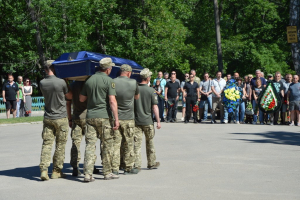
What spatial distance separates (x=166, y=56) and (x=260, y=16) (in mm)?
13874

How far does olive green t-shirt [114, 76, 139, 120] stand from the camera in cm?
898

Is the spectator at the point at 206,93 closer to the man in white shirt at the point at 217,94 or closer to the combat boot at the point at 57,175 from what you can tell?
the man in white shirt at the point at 217,94

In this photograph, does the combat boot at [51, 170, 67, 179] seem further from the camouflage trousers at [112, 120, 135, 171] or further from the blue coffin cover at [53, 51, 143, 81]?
the blue coffin cover at [53, 51, 143, 81]

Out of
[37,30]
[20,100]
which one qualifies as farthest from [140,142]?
[37,30]

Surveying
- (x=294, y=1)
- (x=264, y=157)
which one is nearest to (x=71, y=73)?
(x=264, y=157)

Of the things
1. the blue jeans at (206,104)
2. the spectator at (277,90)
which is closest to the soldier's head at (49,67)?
the spectator at (277,90)

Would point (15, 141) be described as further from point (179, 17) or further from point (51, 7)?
point (179, 17)

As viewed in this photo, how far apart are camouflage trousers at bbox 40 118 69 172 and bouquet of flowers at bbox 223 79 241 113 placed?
39.8 ft

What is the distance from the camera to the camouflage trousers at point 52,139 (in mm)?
8664

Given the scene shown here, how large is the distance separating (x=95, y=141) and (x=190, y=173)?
173 centimetres

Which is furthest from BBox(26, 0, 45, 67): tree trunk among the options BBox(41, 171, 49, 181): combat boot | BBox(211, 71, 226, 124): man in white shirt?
BBox(41, 171, 49, 181): combat boot

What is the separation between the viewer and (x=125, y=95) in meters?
9.03

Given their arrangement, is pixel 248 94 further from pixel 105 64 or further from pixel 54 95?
pixel 54 95

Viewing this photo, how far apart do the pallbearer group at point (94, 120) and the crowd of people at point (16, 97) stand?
14.9 m
